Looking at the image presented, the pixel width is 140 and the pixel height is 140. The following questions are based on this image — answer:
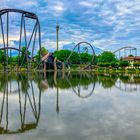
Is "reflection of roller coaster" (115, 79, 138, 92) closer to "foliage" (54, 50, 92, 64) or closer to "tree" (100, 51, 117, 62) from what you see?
"foliage" (54, 50, 92, 64)

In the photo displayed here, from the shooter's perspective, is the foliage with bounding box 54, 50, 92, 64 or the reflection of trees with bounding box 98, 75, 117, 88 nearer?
the reflection of trees with bounding box 98, 75, 117, 88

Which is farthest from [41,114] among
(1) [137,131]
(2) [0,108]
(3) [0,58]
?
(3) [0,58]

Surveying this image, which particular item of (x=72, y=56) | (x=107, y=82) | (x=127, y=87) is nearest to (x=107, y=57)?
(x=72, y=56)

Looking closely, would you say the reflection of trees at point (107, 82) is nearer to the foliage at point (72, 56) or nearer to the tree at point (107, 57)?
the foliage at point (72, 56)

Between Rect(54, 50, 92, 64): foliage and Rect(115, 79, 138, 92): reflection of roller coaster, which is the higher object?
Rect(54, 50, 92, 64): foliage

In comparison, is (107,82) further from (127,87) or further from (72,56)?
(72,56)

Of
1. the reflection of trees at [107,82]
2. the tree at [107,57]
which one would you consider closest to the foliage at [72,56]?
the tree at [107,57]

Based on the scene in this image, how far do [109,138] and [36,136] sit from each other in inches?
68.9

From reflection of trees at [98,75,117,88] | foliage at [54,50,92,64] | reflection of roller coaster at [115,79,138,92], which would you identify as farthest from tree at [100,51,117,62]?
reflection of roller coaster at [115,79,138,92]

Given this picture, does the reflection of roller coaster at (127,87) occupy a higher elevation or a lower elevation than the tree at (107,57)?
lower

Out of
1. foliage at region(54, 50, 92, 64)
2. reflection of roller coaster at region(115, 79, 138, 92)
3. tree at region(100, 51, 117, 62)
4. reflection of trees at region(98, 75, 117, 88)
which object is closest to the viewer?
reflection of roller coaster at region(115, 79, 138, 92)

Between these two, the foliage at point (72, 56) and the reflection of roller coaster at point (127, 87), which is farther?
the foliage at point (72, 56)

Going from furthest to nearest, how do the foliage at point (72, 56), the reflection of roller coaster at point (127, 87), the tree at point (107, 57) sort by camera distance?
the tree at point (107, 57) < the foliage at point (72, 56) < the reflection of roller coaster at point (127, 87)

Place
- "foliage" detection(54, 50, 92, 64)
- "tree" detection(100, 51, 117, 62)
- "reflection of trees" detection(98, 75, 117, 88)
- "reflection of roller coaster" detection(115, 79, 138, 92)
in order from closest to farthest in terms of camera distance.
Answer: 1. "reflection of roller coaster" detection(115, 79, 138, 92)
2. "reflection of trees" detection(98, 75, 117, 88)
3. "foliage" detection(54, 50, 92, 64)
4. "tree" detection(100, 51, 117, 62)
